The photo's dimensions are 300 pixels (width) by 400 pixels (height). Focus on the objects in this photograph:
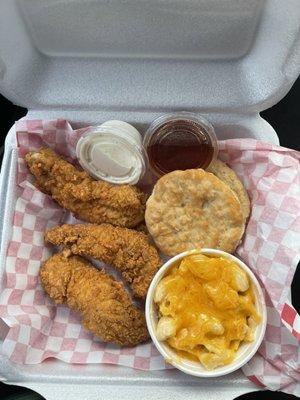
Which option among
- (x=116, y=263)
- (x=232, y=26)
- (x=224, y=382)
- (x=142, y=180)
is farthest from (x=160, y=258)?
(x=232, y=26)

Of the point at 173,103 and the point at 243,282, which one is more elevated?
the point at 173,103

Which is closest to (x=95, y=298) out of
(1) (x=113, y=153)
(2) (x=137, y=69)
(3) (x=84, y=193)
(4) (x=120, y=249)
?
(4) (x=120, y=249)

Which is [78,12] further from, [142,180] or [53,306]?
[53,306]

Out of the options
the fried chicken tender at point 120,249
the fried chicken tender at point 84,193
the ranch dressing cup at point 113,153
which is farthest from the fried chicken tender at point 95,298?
the ranch dressing cup at point 113,153

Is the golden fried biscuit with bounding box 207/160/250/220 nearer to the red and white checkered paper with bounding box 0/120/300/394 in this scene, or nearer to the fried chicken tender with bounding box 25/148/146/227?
the red and white checkered paper with bounding box 0/120/300/394

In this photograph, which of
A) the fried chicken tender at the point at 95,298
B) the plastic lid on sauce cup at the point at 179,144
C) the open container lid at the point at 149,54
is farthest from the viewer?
the plastic lid on sauce cup at the point at 179,144

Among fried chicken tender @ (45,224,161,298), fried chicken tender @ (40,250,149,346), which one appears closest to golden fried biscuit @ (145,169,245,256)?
fried chicken tender @ (45,224,161,298)

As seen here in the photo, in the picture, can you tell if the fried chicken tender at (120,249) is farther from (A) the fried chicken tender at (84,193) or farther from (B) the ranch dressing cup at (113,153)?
(B) the ranch dressing cup at (113,153)
